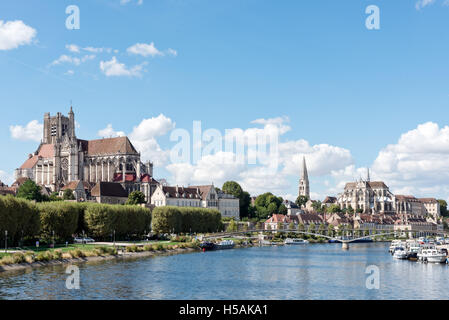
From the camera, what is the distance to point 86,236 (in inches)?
3979

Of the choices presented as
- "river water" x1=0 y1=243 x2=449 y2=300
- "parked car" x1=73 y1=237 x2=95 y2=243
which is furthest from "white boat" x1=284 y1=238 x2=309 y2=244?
"river water" x1=0 y1=243 x2=449 y2=300

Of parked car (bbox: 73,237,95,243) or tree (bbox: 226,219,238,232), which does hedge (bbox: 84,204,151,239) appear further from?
tree (bbox: 226,219,238,232)

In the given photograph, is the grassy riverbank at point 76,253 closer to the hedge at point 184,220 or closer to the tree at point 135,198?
the hedge at point 184,220

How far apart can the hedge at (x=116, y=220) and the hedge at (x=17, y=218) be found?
17.2 m

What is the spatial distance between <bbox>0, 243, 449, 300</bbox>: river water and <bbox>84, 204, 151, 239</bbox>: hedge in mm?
21860

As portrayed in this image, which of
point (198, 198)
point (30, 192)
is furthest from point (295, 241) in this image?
point (30, 192)

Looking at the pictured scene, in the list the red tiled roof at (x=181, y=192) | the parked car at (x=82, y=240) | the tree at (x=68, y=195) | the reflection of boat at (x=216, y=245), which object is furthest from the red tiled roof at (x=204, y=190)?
the parked car at (x=82, y=240)

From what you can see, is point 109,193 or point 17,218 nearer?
point 17,218

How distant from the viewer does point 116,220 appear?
104 meters

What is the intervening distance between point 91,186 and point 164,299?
449 feet

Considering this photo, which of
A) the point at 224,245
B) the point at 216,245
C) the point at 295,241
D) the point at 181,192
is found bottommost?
the point at 295,241

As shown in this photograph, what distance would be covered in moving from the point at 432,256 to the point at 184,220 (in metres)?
58.7

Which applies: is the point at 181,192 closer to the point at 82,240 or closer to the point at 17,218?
the point at 82,240
